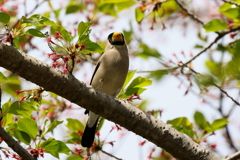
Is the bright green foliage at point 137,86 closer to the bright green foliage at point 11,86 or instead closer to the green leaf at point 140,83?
the green leaf at point 140,83

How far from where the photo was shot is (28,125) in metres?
3.05

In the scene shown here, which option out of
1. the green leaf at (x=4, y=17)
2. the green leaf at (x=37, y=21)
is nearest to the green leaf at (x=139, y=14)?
the green leaf at (x=37, y=21)

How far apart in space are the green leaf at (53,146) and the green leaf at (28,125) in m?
0.14

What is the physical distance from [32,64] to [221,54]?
3488 mm

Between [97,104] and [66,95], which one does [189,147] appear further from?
[66,95]

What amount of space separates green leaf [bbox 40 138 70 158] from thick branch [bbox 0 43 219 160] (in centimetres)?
55

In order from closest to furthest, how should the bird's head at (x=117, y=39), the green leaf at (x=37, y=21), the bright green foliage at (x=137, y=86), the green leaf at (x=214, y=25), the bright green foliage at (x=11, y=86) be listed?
1. the green leaf at (x=37, y=21)
2. the bright green foliage at (x=137, y=86)
3. the green leaf at (x=214, y=25)
4. the bird's head at (x=117, y=39)
5. the bright green foliage at (x=11, y=86)

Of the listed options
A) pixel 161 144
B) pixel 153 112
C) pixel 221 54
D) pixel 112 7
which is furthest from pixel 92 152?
pixel 221 54

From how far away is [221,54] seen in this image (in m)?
5.19

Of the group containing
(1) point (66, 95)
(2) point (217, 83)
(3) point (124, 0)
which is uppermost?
(3) point (124, 0)

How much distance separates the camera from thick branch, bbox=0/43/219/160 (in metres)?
2.38

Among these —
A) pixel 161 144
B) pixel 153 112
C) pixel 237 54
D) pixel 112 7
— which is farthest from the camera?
pixel 112 7

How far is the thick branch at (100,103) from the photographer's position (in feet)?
7.81

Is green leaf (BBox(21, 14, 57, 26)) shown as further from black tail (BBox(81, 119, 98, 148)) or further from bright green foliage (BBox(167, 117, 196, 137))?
bright green foliage (BBox(167, 117, 196, 137))
